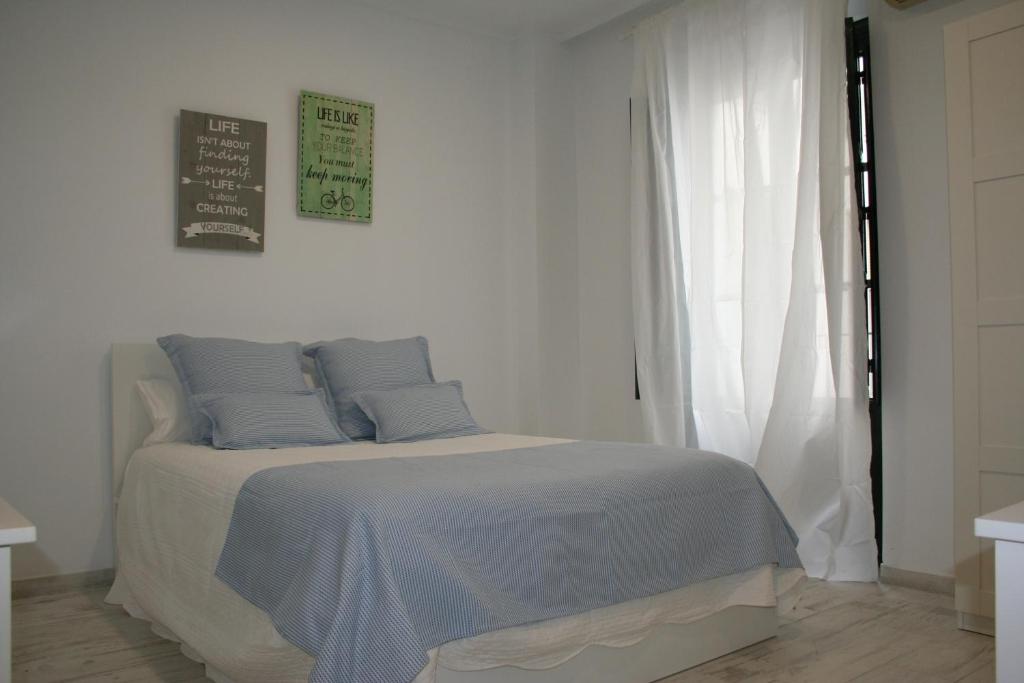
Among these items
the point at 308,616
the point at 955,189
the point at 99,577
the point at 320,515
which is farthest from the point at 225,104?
the point at 955,189

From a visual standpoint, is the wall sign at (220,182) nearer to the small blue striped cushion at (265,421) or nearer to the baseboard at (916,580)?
the small blue striped cushion at (265,421)

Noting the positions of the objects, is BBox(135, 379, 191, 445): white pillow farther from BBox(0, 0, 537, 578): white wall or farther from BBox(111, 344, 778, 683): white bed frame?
BBox(111, 344, 778, 683): white bed frame

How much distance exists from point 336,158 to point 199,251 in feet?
2.68

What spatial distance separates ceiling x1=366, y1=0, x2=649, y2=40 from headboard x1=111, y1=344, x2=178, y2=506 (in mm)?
2121

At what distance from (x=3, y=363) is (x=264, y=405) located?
1.04m

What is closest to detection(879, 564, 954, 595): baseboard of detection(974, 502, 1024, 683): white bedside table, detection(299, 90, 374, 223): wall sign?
detection(974, 502, 1024, 683): white bedside table

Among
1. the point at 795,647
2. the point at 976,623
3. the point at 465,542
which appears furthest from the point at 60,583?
the point at 976,623

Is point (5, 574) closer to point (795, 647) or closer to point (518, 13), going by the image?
point (795, 647)

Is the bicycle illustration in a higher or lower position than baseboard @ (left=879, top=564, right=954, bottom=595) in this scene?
higher

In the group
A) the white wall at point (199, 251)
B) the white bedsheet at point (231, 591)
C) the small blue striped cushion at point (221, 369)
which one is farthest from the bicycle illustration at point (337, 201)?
the white bedsheet at point (231, 591)

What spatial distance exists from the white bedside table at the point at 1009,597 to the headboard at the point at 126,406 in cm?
306

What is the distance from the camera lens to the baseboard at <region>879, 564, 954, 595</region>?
3.03 metres

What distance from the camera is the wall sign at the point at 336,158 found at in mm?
3836

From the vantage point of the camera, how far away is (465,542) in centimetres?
189
